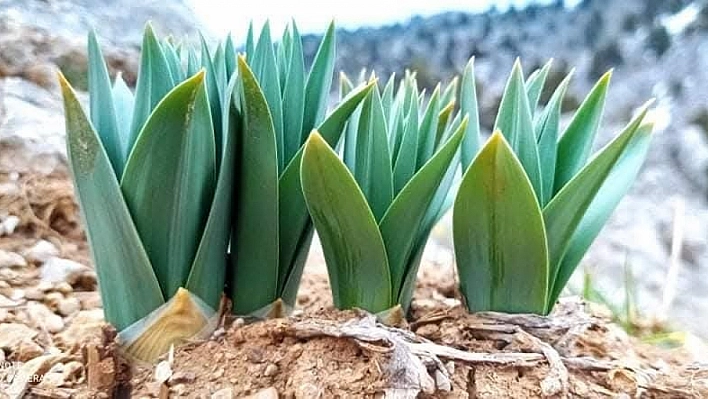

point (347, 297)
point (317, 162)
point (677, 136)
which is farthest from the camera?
point (677, 136)

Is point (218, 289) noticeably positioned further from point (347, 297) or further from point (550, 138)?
point (550, 138)

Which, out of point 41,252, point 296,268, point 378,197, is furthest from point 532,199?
point 41,252

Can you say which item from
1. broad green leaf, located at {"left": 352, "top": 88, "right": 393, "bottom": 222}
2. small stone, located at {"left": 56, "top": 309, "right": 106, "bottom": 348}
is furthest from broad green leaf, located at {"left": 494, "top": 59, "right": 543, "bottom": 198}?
small stone, located at {"left": 56, "top": 309, "right": 106, "bottom": 348}

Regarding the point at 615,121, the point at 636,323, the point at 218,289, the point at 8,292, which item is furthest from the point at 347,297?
the point at 615,121

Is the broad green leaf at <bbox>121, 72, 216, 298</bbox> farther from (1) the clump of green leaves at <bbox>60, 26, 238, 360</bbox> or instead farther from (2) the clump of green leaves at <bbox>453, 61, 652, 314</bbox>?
(2) the clump of green leaves at <bbox>453, 61, 652, 314</bbox>

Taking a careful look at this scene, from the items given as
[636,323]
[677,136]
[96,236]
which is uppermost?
[677,136]

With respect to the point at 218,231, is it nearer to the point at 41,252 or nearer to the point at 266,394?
the point at 266,394
